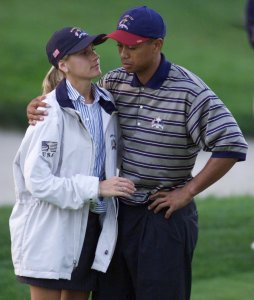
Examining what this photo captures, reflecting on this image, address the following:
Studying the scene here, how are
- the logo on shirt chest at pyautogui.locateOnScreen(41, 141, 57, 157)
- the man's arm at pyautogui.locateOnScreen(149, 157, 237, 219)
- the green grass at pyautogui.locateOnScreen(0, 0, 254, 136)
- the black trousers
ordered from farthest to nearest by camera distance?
the green grass at pyautogui.locateOnScreen(0, 0, 254, 136) → the black trousers → the man's arm at pyautogui.locateOnScreen(149, 157, 237, 219) → the logo on shirt chest at pyautogui.locateOnScreen(41, 141, 57, 157)

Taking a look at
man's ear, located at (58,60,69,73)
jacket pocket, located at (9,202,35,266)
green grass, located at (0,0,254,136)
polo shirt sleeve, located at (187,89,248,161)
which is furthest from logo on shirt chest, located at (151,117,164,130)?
green grass, located at (0,0,254,136)

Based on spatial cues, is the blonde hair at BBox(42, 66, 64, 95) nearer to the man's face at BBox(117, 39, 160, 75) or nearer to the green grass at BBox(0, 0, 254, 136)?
the man's face at BBox(117, 39, 160, 75)

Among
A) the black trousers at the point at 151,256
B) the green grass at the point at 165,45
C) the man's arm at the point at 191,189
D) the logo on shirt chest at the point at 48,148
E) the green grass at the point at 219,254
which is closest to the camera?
the logo on shirt chest at the point at 48,148

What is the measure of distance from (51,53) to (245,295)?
2395 millimetres

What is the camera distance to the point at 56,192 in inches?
180

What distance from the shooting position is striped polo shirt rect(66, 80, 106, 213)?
4.69 metres

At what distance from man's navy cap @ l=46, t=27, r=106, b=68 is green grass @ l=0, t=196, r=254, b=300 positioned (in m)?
1.97

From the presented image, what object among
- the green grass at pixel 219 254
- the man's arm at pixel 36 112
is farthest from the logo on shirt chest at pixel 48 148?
the green grass at pixel 219 254

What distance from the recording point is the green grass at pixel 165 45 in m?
13.2

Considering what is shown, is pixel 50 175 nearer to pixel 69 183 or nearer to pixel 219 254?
pixel 69 183

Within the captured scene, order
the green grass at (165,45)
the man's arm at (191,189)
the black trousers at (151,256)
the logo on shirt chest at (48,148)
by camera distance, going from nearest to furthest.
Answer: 1. the logo on shirt chest at (48,148)
2. the man's arm at (191,189)
3. the black trousers at (151,256)
4. the green grass at (165,45)

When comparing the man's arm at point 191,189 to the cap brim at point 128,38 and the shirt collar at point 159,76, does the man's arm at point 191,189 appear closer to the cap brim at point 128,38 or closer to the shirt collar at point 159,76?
the shirt collar at point 159,76

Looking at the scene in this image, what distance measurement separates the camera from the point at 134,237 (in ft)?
15.9

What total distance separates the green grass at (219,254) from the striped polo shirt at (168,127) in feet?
5.88
